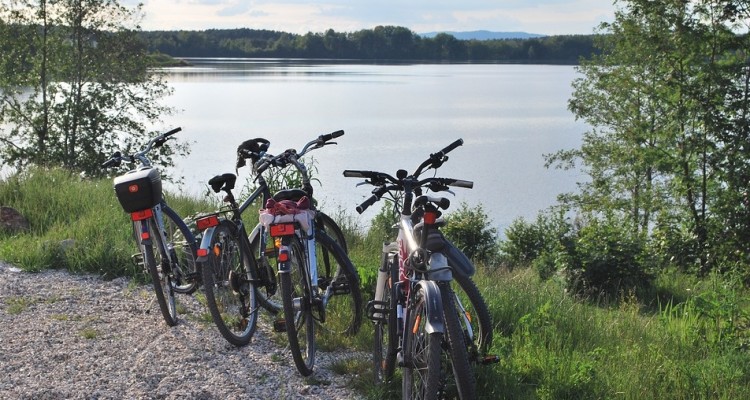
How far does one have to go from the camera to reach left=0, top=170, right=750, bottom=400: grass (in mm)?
4129

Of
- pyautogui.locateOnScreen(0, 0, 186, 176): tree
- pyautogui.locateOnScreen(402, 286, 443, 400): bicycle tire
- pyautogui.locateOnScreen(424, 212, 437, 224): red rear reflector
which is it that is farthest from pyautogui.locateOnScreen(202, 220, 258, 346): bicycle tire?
pyautogui.locateOnScreen(0, 0, 186, 176): tree

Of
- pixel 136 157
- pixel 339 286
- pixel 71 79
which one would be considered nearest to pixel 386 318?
pixel 339 286

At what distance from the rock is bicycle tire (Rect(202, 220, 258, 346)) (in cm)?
405

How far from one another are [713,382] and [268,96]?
49.3 meters

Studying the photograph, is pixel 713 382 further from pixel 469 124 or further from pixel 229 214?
pixel 469 124

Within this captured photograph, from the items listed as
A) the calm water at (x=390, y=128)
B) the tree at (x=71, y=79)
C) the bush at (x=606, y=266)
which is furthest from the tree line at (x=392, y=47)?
the bush at (x=606, y=266)

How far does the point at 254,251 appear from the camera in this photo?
17.3ft

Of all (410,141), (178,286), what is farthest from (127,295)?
(410,141)

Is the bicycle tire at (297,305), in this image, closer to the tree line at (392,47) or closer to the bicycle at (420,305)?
the bicycle at (420,305)

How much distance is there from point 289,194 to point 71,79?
20.3 meters

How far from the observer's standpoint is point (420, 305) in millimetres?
3521

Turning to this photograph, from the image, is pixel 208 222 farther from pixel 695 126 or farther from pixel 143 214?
pixel 695 126

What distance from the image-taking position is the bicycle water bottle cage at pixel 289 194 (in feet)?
15.5

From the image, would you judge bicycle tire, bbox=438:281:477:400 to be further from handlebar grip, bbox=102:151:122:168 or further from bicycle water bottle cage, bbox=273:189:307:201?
handlebar grip, bbox=102:151:122:168
